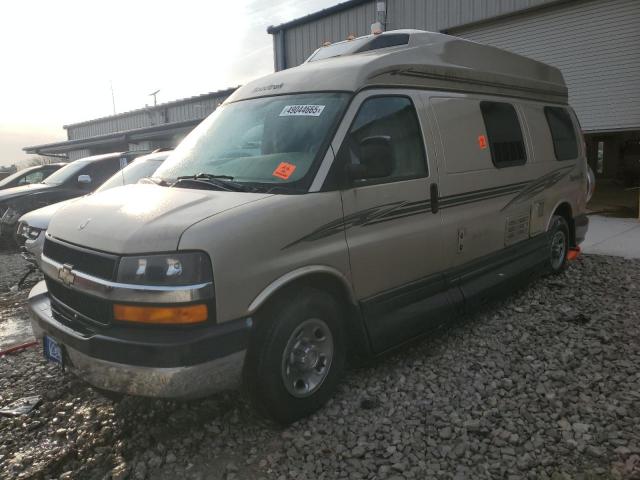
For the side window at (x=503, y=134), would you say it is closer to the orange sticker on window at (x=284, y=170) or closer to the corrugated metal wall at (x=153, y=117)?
the orange sticker on window at (x=284, y=170)

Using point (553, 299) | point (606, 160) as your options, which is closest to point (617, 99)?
point (553, 299)

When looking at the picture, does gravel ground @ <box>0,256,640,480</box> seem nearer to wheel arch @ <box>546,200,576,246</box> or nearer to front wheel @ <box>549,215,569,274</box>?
front wheel @ <box>549,215,569,274</box>

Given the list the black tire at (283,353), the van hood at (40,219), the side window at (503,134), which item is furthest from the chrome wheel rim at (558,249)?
the van hood at (40,219)

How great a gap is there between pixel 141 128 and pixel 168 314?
27.0 meters

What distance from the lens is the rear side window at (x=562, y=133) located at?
575cm

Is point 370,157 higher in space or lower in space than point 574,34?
lower

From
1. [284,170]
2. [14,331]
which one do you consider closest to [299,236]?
[284,170]

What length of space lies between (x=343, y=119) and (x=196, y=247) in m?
1.35

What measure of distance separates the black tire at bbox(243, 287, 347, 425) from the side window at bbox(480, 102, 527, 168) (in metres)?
2.47

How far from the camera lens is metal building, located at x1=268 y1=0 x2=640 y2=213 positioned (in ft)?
32.6

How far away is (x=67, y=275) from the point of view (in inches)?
115

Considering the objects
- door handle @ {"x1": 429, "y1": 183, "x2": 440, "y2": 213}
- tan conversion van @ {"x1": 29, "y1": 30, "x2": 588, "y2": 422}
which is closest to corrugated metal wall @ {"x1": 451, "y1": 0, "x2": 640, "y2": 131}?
tan conversion van @ {"x1": 29, "y1": 30, "x2": 588, "y2": 422}

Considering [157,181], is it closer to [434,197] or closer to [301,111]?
[301,111]

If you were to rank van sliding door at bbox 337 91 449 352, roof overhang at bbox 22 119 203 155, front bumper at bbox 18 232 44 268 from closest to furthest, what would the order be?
van sliding door at bbox 337 91 449 352, front bumper at bbox 18 232 44 268, roof overhang at bbox 22 119 203 155
